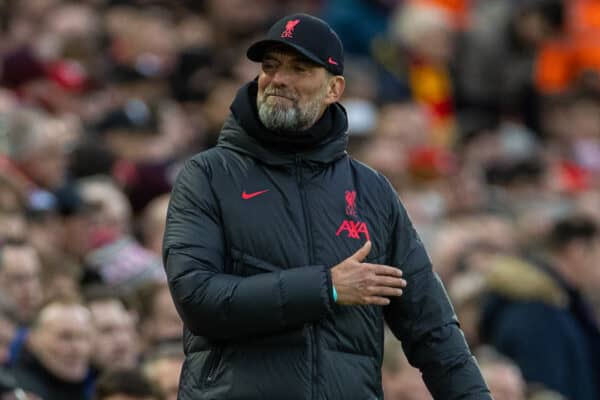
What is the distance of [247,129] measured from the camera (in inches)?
241

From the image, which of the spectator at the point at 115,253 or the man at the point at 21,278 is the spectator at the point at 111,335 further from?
the spectator at the point at 115,253

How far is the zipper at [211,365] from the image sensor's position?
5871 millimetres

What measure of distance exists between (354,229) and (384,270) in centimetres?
24

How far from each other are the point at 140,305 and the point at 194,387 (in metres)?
4.14

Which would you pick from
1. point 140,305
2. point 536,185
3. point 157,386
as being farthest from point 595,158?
point 157,386

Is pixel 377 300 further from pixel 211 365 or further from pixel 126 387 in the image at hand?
pixel 126 387

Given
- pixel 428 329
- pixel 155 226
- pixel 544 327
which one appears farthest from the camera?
pixel 155 226

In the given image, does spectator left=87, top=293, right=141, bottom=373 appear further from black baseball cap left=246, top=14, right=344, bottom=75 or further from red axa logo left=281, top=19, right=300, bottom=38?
red axa logo left=281, top=19, right=300, bottom=38

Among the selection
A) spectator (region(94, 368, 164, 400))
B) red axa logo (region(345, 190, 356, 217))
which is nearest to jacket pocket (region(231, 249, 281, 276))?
red axa logo (region(345, 190, 356, 217))

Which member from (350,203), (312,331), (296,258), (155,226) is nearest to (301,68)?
(350,203)

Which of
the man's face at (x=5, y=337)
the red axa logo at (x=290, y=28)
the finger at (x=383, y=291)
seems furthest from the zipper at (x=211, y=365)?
the man's face at (x=5, y=337)

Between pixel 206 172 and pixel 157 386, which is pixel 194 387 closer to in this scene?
pixel 206 172

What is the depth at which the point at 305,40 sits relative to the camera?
6070 millimetres

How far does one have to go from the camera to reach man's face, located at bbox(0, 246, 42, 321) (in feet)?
30.0
